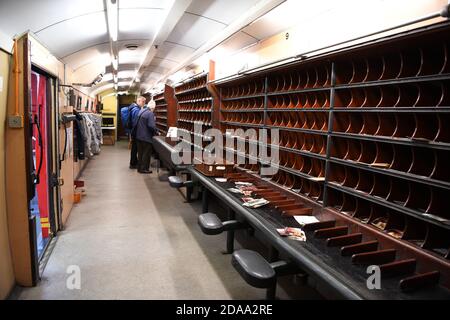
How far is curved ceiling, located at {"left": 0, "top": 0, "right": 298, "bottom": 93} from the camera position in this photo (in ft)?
9.87

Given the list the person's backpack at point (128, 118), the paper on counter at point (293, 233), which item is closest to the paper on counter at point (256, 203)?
the paper on counter at point (293, 233)

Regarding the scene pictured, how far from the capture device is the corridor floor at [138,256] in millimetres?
2580

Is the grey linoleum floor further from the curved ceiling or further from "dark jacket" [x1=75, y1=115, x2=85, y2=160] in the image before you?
the curved ceiling

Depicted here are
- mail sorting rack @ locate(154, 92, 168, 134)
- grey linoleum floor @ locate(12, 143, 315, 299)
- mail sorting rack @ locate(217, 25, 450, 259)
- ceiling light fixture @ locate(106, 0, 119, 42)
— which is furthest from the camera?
mail sorting rack @ locate(154, 92, 168, 134)

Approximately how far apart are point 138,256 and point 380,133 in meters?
2.47

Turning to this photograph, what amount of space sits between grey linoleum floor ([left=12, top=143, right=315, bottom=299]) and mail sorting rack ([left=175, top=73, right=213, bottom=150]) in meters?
1.15

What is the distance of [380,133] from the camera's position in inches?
81.0

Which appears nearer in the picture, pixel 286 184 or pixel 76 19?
pixel 286 184

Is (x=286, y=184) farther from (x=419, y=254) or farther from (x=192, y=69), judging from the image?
(x=192, y=69)

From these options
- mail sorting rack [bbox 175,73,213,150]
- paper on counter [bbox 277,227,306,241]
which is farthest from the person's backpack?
paper on counter [bbox 277,227,306,241]

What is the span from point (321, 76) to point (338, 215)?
117 centimetres

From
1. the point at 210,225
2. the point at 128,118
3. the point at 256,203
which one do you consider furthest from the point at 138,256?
the point at 128,118

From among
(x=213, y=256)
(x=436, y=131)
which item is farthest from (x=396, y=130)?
(x=213, y=256)

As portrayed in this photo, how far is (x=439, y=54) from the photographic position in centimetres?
179
